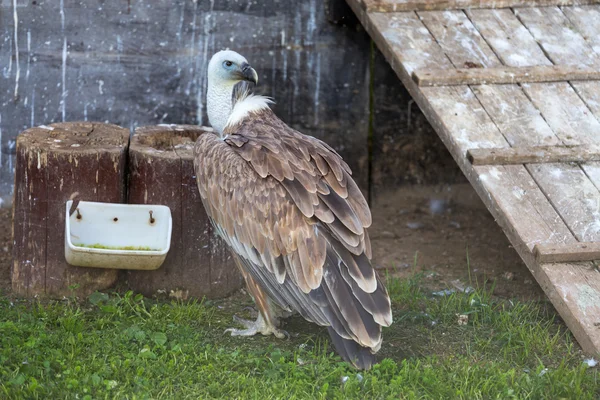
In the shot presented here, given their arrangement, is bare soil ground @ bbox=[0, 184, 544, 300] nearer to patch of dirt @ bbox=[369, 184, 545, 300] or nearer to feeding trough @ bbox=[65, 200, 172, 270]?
patch of dirt @ bbox=[369, 184, 545, 300]

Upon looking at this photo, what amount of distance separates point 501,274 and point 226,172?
7.17 ft

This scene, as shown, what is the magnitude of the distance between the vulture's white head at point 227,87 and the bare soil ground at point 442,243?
1.52 m

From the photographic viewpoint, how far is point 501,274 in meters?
5.97

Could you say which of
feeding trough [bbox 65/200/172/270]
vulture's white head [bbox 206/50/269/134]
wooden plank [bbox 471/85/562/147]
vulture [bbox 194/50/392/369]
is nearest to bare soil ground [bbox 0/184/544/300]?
feeding trough [bbox 65/200/172/270]

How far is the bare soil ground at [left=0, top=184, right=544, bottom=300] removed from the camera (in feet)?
19.3

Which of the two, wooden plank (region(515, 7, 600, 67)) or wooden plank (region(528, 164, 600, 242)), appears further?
wooden plank (region(515, 7, 600, 67))

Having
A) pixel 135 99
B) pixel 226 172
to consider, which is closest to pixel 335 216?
pixel 226 172

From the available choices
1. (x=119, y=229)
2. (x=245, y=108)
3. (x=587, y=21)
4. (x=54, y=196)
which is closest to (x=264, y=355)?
(x=119, y=229)

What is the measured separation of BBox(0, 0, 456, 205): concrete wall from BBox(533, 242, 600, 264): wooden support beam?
2551 mm

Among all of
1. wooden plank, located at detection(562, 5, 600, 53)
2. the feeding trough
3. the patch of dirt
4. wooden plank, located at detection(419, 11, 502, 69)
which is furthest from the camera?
wooden plank, located at detection(562, 5, 600, 53)

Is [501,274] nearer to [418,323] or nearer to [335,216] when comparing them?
[418,323]

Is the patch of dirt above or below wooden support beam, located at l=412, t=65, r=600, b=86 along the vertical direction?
below

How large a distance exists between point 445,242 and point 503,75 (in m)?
1.42

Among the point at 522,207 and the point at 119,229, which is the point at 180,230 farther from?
the point at 522,207
